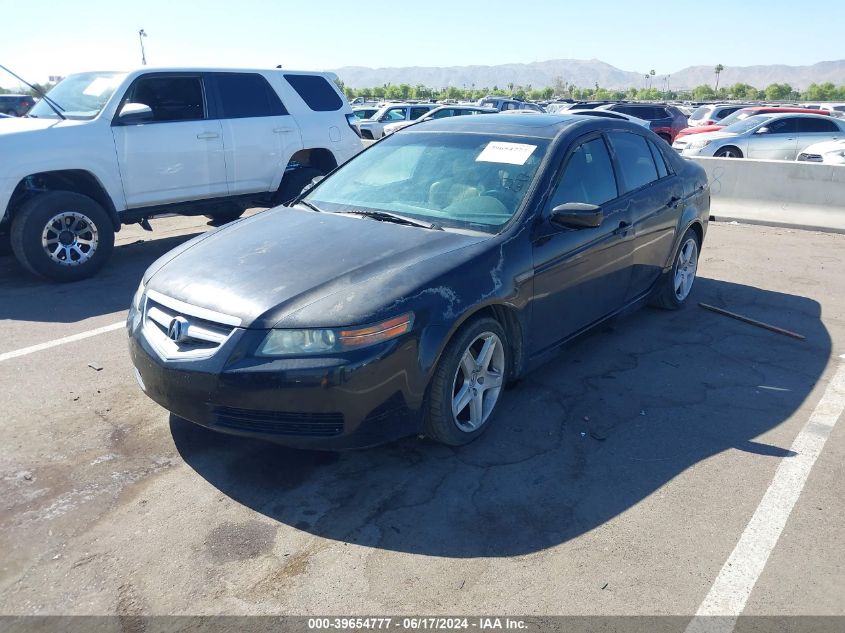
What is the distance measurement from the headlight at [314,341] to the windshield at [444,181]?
3.74ft

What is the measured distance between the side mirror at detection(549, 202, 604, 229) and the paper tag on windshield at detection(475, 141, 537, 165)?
0.47m

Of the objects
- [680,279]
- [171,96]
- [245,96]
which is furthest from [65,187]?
[680,279]

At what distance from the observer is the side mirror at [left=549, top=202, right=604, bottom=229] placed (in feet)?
13.2

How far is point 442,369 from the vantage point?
3.52m

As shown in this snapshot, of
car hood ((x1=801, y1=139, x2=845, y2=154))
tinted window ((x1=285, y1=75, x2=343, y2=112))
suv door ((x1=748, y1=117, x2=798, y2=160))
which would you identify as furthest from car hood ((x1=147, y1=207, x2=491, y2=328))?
suv door ((x1=748, y1=117, x2=798, y2=160))

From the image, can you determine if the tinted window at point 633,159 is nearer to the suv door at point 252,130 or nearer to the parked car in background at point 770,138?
the suv door at point 252,130

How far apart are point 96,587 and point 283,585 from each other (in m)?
0.72

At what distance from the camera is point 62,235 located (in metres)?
6.86

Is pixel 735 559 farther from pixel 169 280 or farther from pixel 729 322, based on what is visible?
pixel 729 322

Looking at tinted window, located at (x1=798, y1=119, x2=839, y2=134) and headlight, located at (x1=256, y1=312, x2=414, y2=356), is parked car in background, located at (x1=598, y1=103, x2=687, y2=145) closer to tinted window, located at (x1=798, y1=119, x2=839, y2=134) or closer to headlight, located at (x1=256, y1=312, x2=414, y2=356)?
tinted window, located at (x1=798, y1=119, x2=839, y2=134)

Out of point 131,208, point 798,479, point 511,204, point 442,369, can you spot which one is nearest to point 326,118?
point 131,208

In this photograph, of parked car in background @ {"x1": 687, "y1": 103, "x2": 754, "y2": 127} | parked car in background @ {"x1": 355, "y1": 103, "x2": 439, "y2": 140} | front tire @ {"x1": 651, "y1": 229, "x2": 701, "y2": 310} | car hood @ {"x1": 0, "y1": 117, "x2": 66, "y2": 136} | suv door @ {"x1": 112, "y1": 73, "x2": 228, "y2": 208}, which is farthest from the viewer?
parked car in background @ {"x1": 355, "y1": 103, "x2": 439, "y2": 140}

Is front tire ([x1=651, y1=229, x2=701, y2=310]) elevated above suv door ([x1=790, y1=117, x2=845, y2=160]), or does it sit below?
below

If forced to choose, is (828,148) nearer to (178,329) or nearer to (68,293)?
(68,293)
